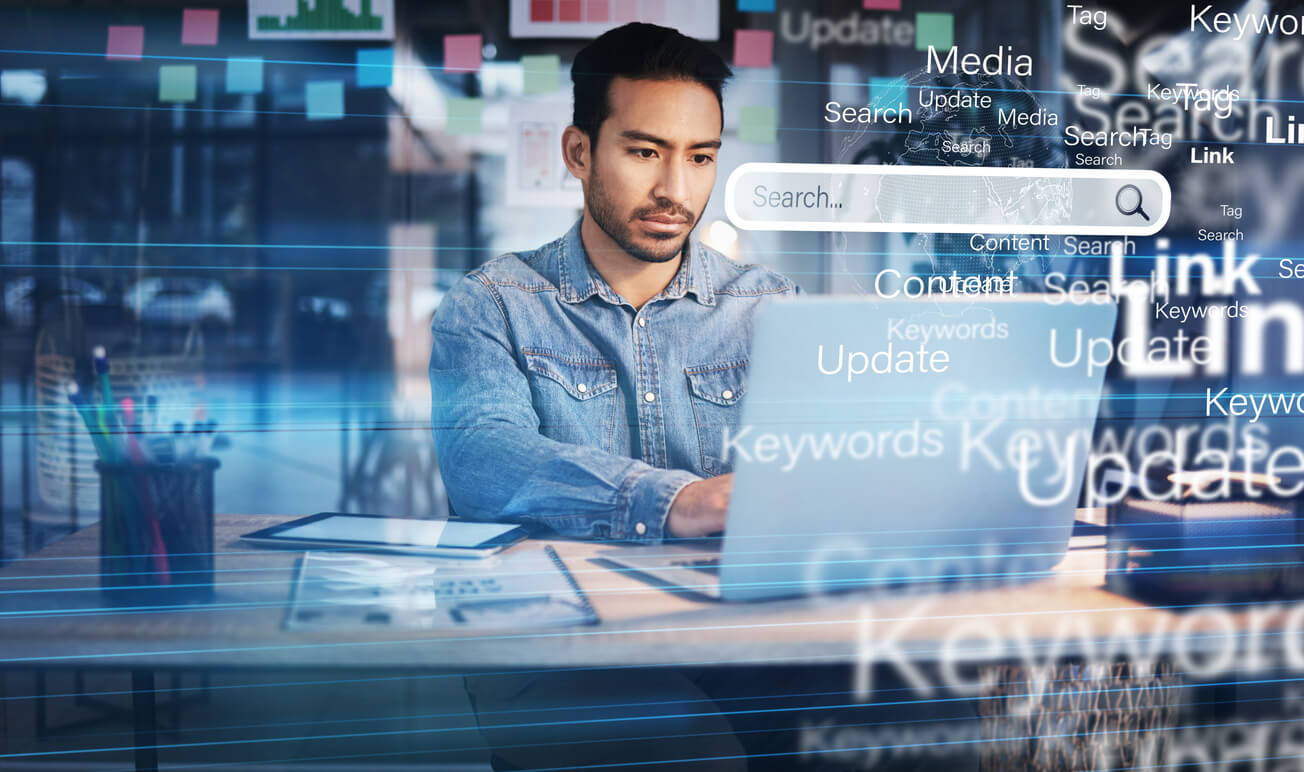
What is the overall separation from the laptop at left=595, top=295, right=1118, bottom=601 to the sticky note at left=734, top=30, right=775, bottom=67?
254 millimetres

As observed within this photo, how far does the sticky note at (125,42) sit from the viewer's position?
805mm

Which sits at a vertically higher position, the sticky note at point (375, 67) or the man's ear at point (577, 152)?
the sticky note at point (375, 67)

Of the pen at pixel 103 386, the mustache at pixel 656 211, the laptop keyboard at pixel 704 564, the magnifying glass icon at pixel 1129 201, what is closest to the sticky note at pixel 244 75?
the pen at pixel 103 386

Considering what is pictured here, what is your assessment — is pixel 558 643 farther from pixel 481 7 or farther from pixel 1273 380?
pixel 1273 380

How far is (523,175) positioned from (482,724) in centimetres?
56

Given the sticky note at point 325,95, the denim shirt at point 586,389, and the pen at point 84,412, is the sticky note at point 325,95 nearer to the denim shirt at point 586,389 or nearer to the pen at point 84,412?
the denim shirt at point 586,389

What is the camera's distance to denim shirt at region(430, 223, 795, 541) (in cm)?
88

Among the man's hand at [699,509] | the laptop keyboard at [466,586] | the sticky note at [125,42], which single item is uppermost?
the sticky note at [125,42]

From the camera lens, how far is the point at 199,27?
2.64 feet

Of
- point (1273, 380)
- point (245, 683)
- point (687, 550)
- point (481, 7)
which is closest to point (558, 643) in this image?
point (687, 550)

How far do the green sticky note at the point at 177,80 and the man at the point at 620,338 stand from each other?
31 cm

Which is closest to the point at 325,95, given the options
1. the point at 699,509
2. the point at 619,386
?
the point at 619,386

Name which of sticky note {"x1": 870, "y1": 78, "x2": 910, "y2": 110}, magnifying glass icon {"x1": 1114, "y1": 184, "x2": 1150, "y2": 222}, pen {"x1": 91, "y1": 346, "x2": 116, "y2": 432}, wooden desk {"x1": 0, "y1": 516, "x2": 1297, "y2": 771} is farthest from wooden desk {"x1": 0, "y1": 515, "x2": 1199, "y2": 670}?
sticky note {"x1": 870, "y1": 78, "x2": 910, "y2": 110}

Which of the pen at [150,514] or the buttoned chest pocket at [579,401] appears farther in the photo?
the buttoned chest pocket at [579,401]
